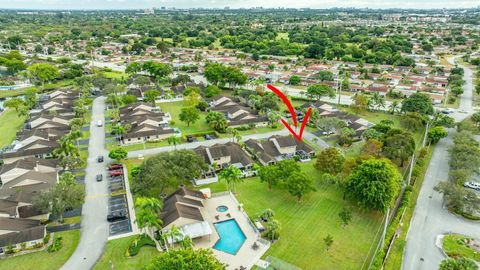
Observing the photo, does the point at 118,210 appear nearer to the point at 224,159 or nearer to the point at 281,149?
the point at 224,159

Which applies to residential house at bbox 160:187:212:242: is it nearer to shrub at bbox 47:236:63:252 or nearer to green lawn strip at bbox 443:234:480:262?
shrub at bbox 47:236:63:252

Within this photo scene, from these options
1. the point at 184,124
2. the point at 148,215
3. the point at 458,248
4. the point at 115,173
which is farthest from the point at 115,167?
the point at 458,248

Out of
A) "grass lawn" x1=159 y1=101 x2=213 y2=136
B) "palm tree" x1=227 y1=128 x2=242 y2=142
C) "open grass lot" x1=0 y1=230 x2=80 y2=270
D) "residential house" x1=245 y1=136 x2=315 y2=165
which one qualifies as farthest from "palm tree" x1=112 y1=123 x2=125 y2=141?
"open grass lot" x1=0 y1=230 x2=80 y2=270

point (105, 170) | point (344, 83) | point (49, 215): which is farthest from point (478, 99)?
point (49, 215)

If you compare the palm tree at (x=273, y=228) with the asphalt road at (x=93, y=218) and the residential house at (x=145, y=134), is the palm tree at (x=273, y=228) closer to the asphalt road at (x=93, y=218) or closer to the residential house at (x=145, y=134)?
the asphalt road at (x=93, y=218)

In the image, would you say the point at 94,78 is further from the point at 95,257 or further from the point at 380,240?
the point at 380,240
